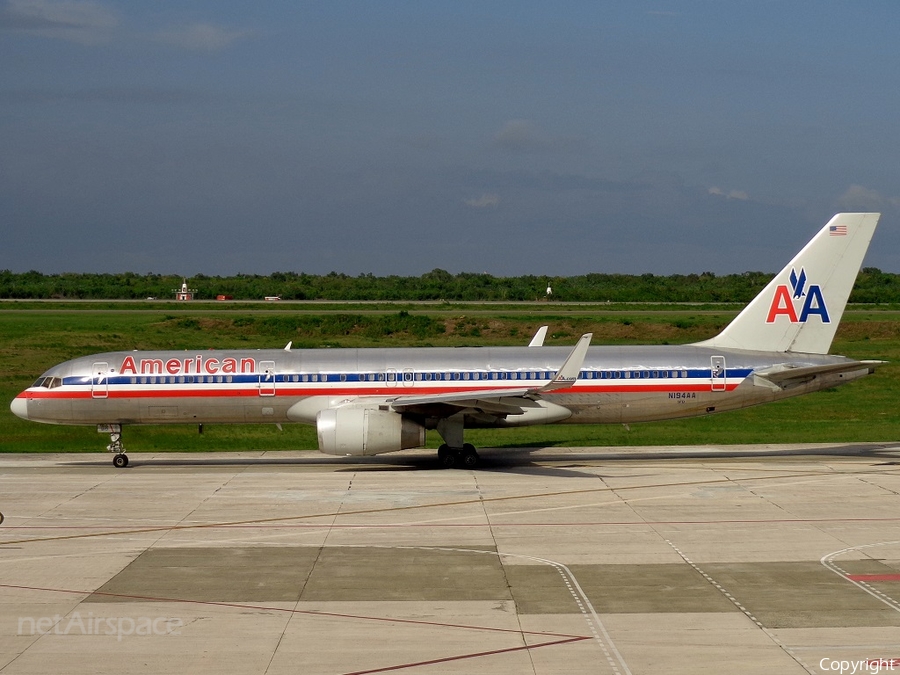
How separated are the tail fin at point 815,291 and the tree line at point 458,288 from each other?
88.2 meters

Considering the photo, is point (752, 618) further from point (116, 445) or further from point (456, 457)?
point (116, 445)

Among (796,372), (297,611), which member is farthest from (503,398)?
(297,611)

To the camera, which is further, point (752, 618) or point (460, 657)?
point (752, 618)

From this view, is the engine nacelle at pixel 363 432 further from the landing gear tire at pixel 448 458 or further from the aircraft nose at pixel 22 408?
the aircraft nose at pixel 22 408

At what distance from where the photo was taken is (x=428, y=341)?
7438cm

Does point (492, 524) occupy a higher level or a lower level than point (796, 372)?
lower

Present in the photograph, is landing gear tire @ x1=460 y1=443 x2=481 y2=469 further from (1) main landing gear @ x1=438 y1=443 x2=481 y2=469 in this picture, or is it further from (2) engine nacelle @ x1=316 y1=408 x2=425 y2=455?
→ (2) engine nacelle @ x1=316 y1=408 x2=425 y2=455

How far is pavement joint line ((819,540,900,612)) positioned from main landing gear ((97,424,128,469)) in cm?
2212

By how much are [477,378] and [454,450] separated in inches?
95.2

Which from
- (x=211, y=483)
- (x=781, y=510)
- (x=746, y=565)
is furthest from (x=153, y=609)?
(x=781, y=510)

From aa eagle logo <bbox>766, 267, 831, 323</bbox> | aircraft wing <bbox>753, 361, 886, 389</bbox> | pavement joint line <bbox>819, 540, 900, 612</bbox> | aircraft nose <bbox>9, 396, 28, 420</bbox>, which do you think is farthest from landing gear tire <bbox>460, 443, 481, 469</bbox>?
aircraft nose <bbox>9, 396, 28, 420</bbox>

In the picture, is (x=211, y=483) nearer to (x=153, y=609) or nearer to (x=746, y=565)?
(x=153, y=609)

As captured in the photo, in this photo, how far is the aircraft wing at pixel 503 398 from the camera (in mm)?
28297

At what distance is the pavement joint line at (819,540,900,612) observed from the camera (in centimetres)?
1634
